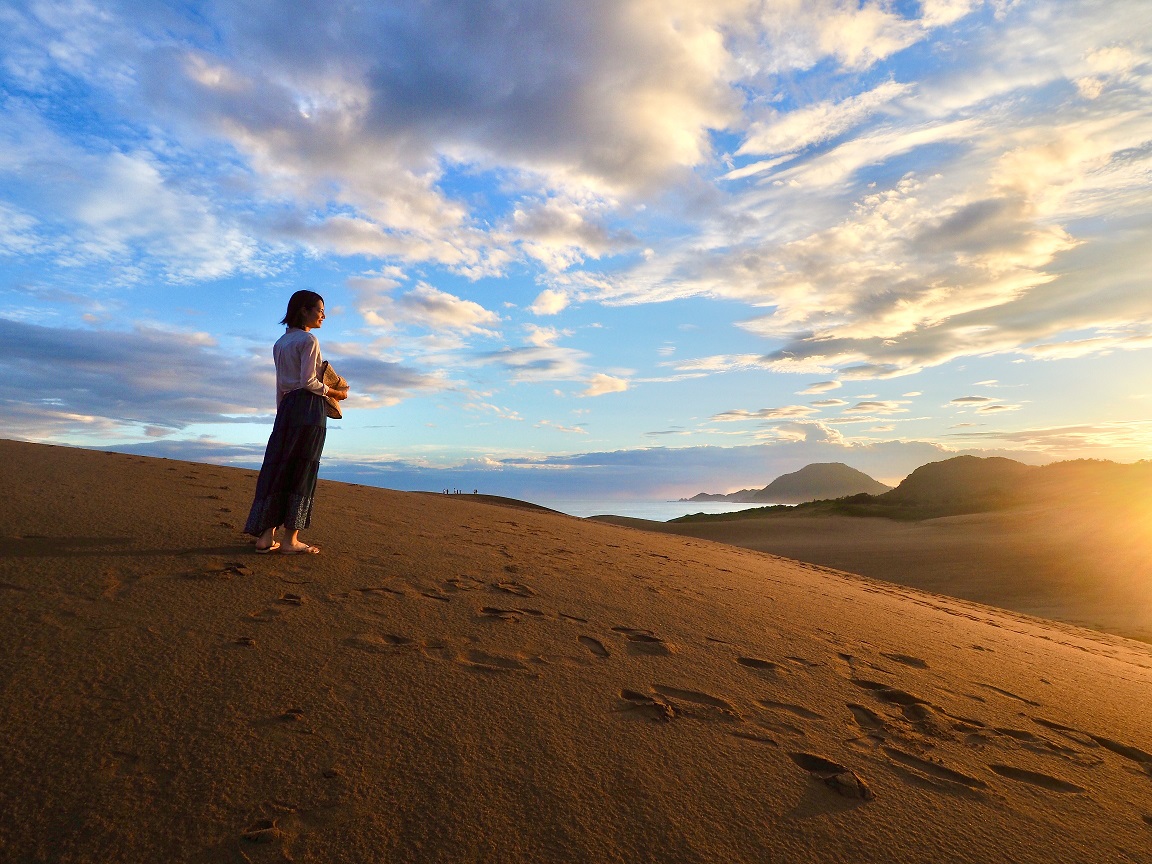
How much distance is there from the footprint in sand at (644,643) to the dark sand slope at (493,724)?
31mm

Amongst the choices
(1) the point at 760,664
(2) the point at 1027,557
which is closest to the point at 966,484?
(2) the point at 1027,557

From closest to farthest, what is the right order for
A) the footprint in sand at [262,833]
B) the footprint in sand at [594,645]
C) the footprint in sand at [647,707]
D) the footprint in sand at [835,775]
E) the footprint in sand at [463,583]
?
the footprint in sand at [262,833] → the footprint in sand at [835,775] → the footprint in sand at [647,707] → the footprint in sand at [594,645] → the footprint in sand at [463,583]

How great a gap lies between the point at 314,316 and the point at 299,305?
0.12m

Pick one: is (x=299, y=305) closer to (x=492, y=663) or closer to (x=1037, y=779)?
(x=492, y=663)

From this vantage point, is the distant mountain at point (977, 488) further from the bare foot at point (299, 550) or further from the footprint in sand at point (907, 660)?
the bare foot at point (299, 550)

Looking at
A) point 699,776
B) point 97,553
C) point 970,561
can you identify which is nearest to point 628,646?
point 699,776

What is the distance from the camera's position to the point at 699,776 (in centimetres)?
227

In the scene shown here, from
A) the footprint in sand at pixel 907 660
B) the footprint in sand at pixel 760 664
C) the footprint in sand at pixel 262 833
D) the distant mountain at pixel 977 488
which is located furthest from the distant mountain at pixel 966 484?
the footprint in sand at pixel 262 833

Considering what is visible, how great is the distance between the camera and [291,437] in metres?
4.55

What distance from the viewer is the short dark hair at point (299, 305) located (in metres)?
4.56

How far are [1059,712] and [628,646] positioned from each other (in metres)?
2.29

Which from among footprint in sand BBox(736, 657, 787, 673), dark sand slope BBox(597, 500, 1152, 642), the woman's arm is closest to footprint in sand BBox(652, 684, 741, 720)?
footprint in sand BBox(736, 657, 787, 673)

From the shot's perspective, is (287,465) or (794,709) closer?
(794,709)

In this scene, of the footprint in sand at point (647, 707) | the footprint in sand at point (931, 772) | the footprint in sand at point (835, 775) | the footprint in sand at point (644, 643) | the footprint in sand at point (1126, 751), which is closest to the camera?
the footprint in sand at point (835, 775)
